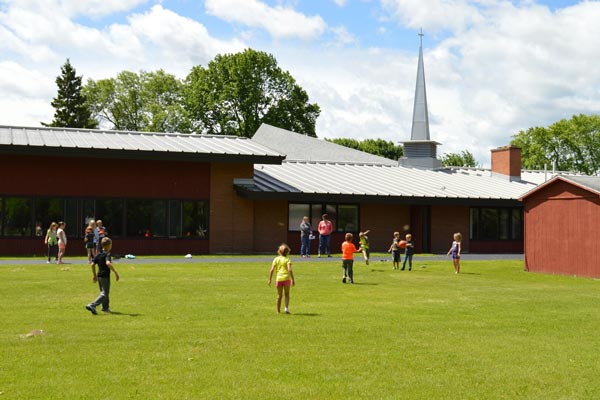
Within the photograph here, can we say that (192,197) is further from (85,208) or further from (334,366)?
(334,366)

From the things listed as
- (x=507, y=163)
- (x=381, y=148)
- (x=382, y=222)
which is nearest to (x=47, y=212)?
(x=382, y=222)

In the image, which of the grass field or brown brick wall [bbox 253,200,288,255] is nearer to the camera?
the grass field

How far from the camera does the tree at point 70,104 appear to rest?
Result: 7738 centimetres

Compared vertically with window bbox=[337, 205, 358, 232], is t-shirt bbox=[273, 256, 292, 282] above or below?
below

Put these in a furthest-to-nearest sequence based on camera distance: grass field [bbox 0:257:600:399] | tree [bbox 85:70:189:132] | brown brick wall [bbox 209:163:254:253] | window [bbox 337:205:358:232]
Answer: tree [bbox 85:70:189:132] → window [bbox 337:205:358:232] → brown brick wall [bbox 209:163:254:253] → grass field [bbox 0:257:600:399]

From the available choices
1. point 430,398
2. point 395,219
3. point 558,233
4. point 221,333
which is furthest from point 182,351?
point 395,219

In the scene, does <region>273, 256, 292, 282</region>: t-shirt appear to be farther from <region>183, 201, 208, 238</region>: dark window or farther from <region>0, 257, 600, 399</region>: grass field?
<region>183, 201, 208, 238</region>: dark window

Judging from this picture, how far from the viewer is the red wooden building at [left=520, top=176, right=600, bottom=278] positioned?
25.7m

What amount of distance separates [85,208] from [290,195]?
9578 mm

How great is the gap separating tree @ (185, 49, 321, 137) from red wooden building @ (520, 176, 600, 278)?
1734 inches

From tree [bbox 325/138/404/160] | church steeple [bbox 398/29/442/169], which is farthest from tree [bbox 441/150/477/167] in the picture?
church steeple [bbox 398/29/442/169]

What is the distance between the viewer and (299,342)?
1200 cm

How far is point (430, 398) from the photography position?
8.74 meters

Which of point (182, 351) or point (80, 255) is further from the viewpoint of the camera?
point (80, 255)
